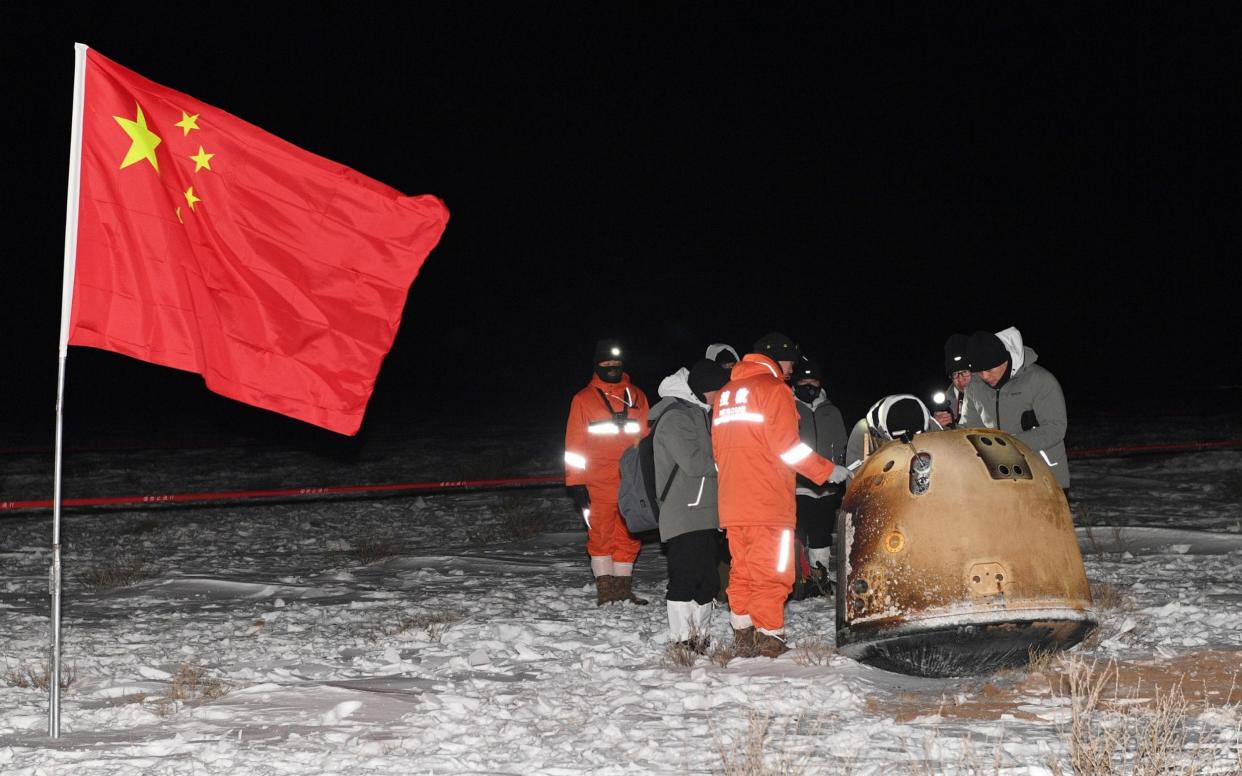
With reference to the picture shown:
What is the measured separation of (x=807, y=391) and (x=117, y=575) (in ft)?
17.9

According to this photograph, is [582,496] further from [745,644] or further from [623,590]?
[745,644]

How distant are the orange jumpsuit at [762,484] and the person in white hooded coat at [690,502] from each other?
34 centimetres

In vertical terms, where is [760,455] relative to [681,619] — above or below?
above

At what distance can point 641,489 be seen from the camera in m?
7.93

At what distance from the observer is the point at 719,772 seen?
5.09m

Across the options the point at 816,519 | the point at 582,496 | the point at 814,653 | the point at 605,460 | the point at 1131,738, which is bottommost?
the point at 1131,738

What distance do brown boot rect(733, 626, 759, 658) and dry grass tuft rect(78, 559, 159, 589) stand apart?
17.4ft

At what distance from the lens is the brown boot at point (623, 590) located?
918cm

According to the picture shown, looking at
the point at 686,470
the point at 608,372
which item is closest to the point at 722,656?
the point at 686,470

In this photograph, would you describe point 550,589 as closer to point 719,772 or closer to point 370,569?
point 370,569

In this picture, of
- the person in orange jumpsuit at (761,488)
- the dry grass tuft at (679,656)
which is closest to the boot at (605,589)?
the dry grass tuft at (679,656)

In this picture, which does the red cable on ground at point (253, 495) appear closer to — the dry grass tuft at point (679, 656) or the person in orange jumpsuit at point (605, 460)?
the person in orange jumpsuit at point (605, 460)

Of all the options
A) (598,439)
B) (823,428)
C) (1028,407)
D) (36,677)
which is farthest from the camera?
(823,428)

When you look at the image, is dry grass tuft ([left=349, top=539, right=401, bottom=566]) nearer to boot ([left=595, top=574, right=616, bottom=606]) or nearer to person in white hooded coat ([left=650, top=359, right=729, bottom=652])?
boot ([left=595, top=574, right=616, bottom=606])
